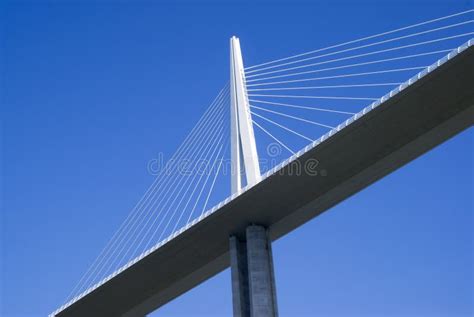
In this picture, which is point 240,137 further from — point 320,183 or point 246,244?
point 246,244

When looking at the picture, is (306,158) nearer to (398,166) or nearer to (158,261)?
(398,166)

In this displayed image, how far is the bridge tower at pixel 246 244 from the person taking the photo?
25.6 metres

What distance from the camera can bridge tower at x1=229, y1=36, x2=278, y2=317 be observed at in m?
25.6

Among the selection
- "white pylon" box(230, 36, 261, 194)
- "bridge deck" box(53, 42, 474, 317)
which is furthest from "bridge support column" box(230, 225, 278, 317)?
"white pylon" box(230, 36, 261, 194)

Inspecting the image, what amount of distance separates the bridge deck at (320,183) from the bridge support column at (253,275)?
57 centimetres

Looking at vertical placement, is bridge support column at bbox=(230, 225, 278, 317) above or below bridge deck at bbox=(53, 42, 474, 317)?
below

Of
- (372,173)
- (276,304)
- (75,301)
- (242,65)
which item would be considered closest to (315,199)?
(372,173)

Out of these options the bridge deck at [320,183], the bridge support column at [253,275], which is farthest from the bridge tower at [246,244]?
the bridge deck at [320,183]

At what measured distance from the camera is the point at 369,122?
22.8 metres

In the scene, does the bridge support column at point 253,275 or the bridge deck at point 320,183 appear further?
the bridge support column at point 253,275

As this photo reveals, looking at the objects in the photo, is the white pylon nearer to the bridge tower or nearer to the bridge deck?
the bridge tower

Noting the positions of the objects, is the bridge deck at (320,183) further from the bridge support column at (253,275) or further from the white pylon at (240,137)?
the white pylon at (240,137)

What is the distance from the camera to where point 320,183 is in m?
25.4

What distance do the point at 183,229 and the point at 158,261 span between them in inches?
96.6
